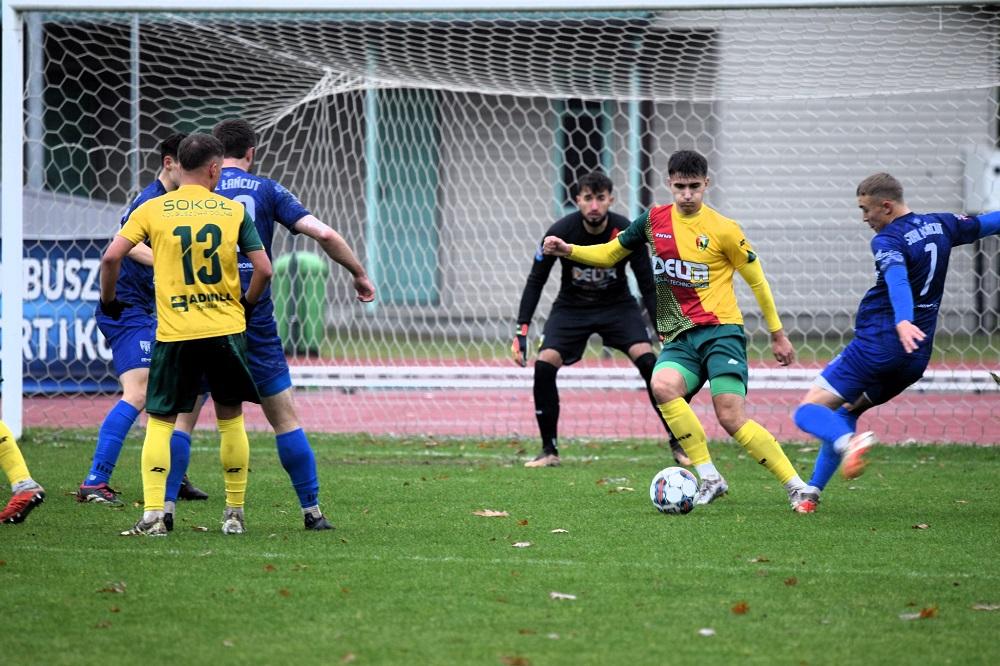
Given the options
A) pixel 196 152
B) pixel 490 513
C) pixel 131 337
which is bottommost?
pixel 490 513

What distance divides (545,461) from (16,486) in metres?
3.90

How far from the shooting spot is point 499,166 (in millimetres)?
17266

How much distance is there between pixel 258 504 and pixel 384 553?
171cm

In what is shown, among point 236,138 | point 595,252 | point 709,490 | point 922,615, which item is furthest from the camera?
point 595,252

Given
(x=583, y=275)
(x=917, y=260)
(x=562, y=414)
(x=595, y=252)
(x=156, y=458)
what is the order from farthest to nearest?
(x=562, y=414), (x=583, y=275), (x=595, y=252), (x=917, y=260), (x=156, y=458)

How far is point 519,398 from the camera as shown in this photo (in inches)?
534

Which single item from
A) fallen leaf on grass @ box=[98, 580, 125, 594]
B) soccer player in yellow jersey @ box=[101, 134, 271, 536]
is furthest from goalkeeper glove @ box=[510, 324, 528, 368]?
fallen leaf on grass @ box=[98, 580, 125, 594]

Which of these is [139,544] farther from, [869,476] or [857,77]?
[857,77]

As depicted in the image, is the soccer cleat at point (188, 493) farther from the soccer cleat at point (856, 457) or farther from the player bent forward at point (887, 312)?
the soccer cleat at point (856, 457)

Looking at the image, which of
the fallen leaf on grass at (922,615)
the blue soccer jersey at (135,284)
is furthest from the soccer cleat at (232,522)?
the fallen leaf on grass at (922,615)

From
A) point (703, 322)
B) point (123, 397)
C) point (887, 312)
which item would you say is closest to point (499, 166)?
point (123, 397)

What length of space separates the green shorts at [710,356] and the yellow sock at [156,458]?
269cm

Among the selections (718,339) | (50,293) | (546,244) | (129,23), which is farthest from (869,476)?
(129,23)

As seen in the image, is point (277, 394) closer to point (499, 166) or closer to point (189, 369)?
point (189, 369)
